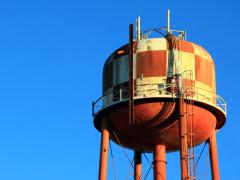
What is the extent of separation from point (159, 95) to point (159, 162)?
4077mm

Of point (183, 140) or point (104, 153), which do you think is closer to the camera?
point (183, 140)

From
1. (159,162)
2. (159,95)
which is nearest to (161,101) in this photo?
(159,95)

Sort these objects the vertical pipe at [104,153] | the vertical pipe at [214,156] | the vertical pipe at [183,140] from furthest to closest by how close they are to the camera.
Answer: the vertical pipe at [214,156], the vertical pipe at [104,153], the vertical pipe at [183,140]

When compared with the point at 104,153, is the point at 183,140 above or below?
above

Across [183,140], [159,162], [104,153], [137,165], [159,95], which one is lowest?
[159,162]

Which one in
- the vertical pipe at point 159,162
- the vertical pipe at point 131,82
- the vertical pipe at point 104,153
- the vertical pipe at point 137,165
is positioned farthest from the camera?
the vertical pipe at point 137,165

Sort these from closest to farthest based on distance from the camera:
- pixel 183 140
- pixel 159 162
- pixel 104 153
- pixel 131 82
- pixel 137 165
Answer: pixel 183 140 < pixel 131 82 < pixel 104 153 < pixel 159 162 < pixel 137 165

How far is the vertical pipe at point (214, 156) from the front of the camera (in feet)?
117

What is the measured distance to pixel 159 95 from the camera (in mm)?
34625

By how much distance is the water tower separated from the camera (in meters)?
34.7

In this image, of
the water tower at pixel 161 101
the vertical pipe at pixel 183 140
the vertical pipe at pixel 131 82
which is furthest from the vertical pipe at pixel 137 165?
the vertical pipe at pixel 183 140

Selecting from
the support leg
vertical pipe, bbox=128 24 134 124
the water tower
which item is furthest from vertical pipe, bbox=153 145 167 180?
vertical pipe, bbox=128 24 134 124

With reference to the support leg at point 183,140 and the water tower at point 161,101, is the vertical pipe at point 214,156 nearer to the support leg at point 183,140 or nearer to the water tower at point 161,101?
the water tower at point 161,101

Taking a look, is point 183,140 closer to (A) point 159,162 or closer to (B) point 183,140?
(B) point 183,140
